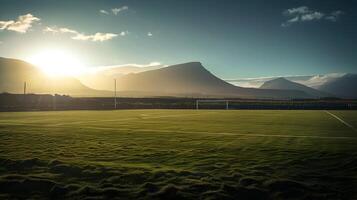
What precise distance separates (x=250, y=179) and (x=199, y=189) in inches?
59.3

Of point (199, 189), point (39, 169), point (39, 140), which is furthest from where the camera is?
point (39, 140)

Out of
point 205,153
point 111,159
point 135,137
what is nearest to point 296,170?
point 205,153

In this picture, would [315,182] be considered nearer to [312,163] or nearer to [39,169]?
[312,163]

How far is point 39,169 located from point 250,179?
255 inches

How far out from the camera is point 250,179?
29.7 ft

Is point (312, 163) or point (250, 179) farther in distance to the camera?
point (312, 163)

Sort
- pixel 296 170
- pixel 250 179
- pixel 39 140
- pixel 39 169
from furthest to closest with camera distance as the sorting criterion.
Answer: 1. pixel 39 140
2. pixel 39 169
3. pixel 296 170
4. pixel 250 179

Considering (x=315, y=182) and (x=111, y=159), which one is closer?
(x=315, y=182)

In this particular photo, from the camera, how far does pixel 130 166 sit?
10.8m

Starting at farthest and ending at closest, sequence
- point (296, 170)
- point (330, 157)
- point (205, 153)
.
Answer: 1. point (205, 153)
2. point (330, 157)
3. point (296, 170)

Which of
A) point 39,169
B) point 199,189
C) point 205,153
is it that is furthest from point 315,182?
point 39,169

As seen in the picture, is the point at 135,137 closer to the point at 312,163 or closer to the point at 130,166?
the point at 130,166

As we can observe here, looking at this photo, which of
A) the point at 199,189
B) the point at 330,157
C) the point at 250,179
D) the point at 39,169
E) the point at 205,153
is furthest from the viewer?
the point at 205,153

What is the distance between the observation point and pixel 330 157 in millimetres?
11797
